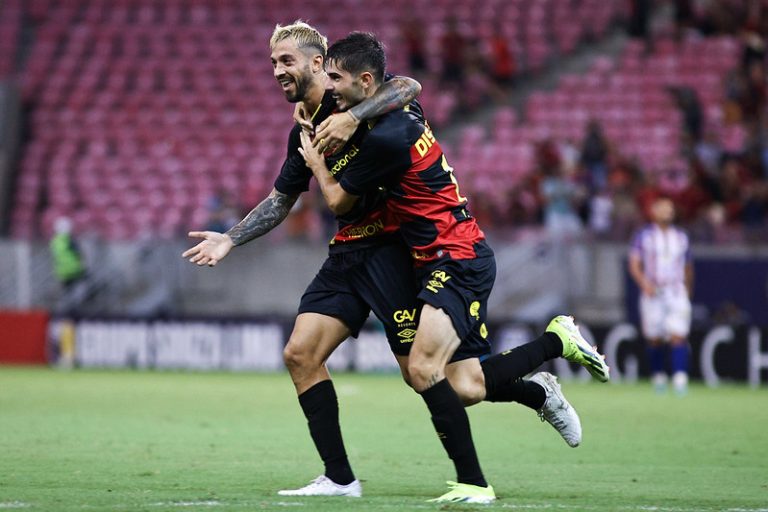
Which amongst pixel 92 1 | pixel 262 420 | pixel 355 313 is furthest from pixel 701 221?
pixel 92 1

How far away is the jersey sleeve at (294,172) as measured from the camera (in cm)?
730

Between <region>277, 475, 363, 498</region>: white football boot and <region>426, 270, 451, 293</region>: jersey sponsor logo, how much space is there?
3.44 ft

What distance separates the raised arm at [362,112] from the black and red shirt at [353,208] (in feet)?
0.52

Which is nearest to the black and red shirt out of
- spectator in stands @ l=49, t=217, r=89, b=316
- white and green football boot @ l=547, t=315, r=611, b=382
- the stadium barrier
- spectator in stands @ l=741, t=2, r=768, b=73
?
white and green football boot @ l=547, t=315, r=611, b=382

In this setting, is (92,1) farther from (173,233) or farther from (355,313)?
(355,313)

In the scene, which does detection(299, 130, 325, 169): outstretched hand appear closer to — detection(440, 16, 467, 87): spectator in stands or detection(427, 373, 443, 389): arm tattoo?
detection(427, 373, 443, 389): arm tattoo

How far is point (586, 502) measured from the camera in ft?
22.0

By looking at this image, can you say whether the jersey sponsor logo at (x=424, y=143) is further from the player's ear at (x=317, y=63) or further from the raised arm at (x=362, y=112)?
the player's ear at (x=317, y=63)

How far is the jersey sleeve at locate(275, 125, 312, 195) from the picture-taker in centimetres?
730

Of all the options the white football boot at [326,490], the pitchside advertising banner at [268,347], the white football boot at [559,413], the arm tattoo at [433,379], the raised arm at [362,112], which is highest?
the raised arm at [362,112]

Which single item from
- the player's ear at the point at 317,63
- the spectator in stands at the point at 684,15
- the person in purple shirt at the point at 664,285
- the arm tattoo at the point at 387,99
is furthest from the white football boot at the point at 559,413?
the spectator in stands at the point at 684,15

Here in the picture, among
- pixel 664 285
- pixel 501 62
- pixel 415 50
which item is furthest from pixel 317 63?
pixel 415 50

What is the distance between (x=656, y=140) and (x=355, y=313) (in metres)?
15.2

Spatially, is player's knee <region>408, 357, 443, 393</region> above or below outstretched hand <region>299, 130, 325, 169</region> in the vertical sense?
below
